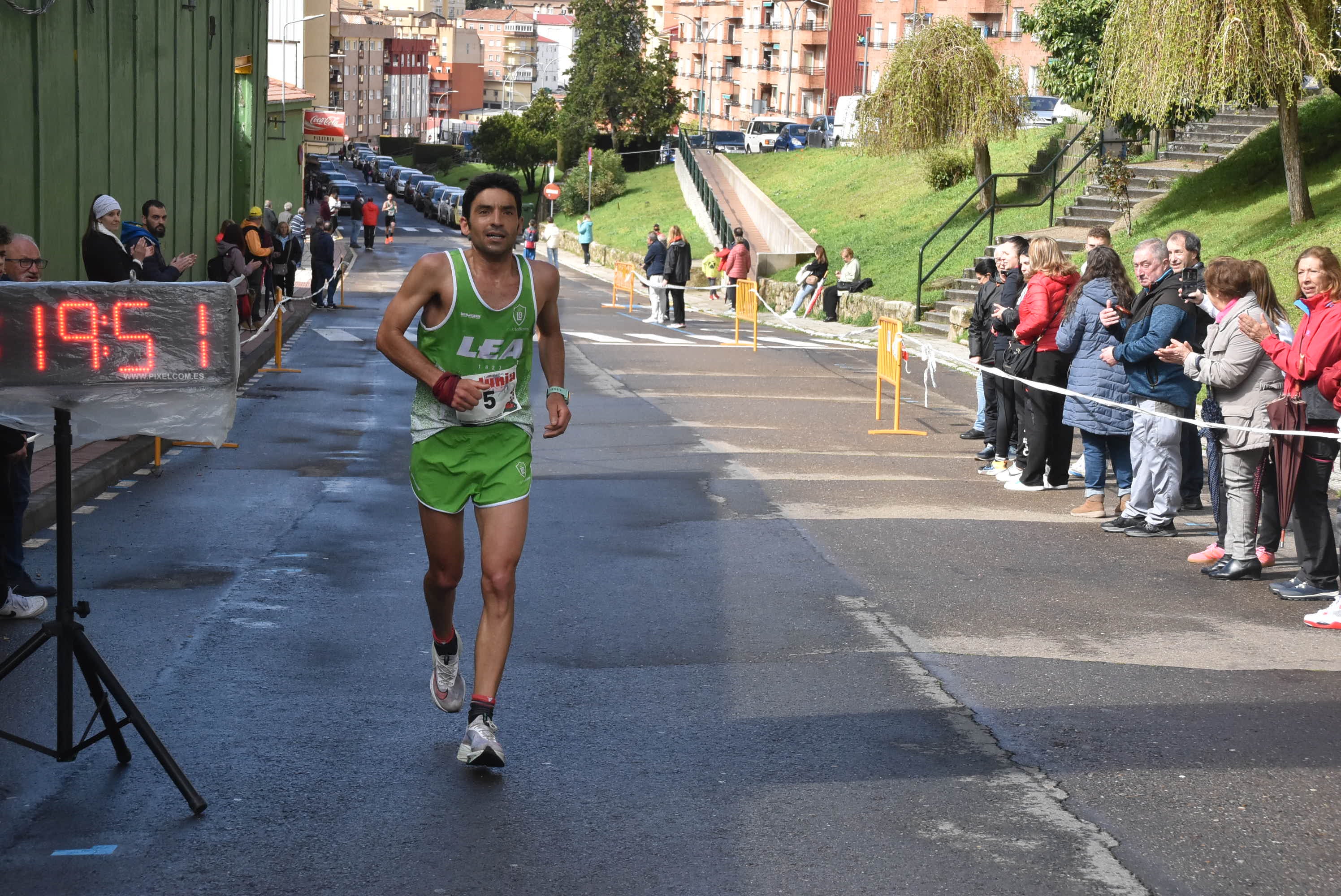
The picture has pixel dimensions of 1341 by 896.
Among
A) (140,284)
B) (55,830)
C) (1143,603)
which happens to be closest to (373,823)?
(55,830)

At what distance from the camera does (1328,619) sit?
8.08 metres

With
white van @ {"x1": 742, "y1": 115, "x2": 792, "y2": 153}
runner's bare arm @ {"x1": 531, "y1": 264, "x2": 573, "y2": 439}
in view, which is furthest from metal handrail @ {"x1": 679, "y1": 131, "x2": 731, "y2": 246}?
runner's bare arm @ {"x1": 531, "y1": 264, "x2": 573, "y2": 439}

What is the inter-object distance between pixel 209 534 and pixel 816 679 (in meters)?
4.61

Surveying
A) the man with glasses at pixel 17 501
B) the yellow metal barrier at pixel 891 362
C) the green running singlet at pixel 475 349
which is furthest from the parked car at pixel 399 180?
the green running singlet at pixel 475 349

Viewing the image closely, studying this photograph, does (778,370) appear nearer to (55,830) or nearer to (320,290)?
(320,290)

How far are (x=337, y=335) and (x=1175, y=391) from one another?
57.8ft

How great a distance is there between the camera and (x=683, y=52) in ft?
426

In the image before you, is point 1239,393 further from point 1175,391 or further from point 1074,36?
point 1074,36

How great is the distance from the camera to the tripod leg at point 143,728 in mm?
5047

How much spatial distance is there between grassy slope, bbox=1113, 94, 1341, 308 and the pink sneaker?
468 inches

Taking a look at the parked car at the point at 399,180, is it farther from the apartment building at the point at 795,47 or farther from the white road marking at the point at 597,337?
the white road marking at the point at 597,337

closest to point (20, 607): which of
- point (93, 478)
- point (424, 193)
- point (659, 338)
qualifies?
point (93, 478)

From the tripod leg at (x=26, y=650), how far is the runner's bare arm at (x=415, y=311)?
4.67 feet

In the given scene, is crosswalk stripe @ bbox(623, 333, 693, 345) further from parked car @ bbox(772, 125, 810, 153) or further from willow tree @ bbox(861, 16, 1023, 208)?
parked car @ bbox(772, 125, 810, 153)
